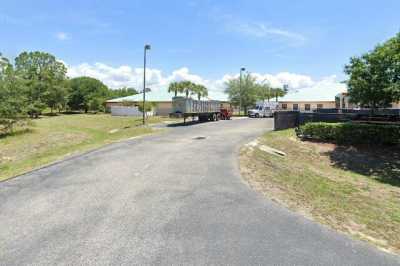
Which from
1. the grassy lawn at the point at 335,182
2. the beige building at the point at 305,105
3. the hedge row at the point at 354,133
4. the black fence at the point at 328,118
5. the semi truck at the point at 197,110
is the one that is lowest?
the grassy lawn at the point at 335,182

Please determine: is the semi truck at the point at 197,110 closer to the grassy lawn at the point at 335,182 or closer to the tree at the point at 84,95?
the grassy lawn at the point at 335,182

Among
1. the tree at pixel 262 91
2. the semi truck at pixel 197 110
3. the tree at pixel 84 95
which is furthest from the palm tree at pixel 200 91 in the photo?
A: the semi truck at pixel 197 110

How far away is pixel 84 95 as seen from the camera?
68.9 m

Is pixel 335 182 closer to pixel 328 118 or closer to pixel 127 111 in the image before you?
pixel 328 118

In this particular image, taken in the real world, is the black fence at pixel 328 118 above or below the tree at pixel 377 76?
below

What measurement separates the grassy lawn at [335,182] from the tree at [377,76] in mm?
2740

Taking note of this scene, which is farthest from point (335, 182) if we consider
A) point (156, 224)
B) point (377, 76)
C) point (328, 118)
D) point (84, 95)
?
point (84, 95)

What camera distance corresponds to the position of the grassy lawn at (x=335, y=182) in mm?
6172

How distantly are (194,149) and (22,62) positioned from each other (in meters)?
60.9

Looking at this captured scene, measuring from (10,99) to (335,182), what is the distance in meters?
22.2

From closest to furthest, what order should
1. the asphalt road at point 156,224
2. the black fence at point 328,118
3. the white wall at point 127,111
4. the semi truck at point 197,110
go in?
the asphalt road at point 156,224 → the black fence at point 328,118 → the semi truck at point 197,110 → the white wall at point 127,111

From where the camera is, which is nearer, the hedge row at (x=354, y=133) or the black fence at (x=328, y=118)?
the hedge row at (x=354, y=133)

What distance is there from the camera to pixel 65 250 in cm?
466

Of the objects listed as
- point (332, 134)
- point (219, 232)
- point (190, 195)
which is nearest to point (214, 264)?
point (219, 232)
